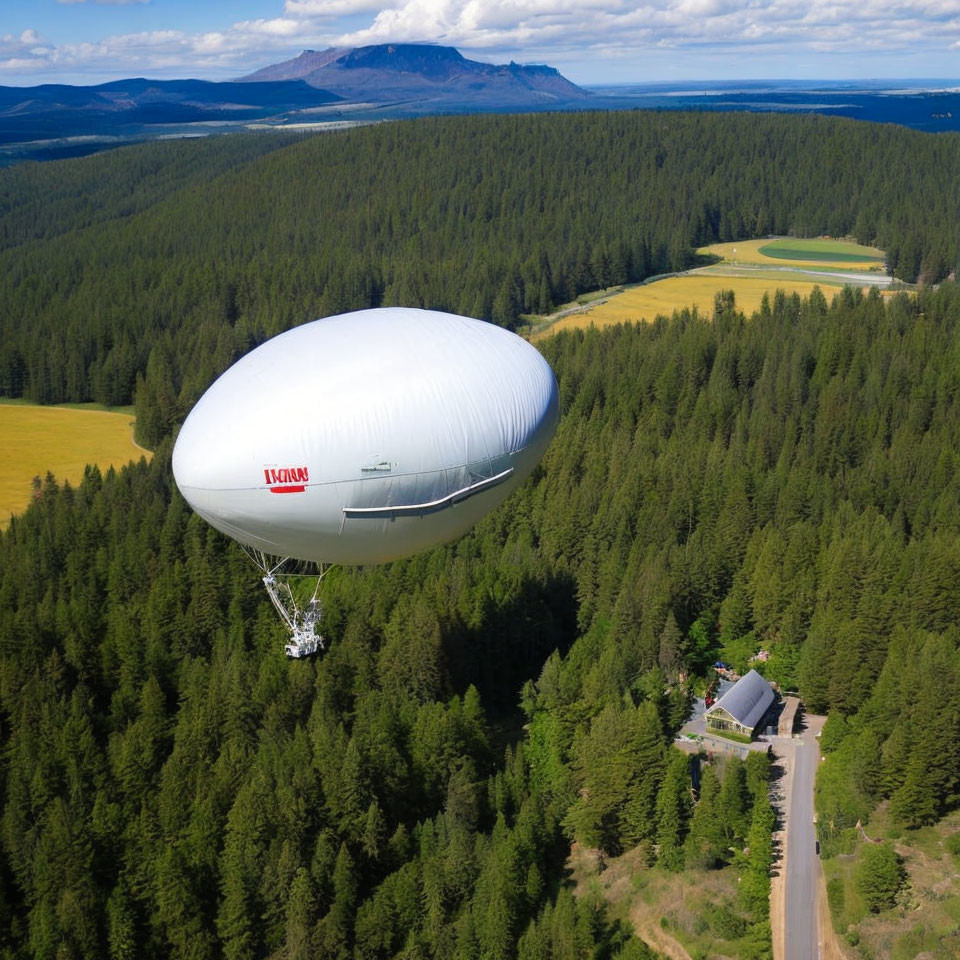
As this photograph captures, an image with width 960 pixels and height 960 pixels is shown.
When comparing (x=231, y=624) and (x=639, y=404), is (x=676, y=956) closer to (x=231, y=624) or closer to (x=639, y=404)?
(x=231, y=624)

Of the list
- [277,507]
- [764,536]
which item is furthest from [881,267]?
[277,507]

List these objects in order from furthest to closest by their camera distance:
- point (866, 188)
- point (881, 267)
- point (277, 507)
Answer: point (866, 188)
point (881, 267)
point (277, 507)

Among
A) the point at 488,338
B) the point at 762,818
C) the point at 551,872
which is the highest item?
the point at 488,338

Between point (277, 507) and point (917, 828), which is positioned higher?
point (277, 507)

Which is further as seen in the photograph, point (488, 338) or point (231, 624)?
point (231, 624)

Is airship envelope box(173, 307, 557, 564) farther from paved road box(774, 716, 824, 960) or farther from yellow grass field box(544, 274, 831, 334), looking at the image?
yellow grass field box(544, 274, 831, 334)

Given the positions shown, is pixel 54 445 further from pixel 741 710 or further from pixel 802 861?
pixel 802 861
